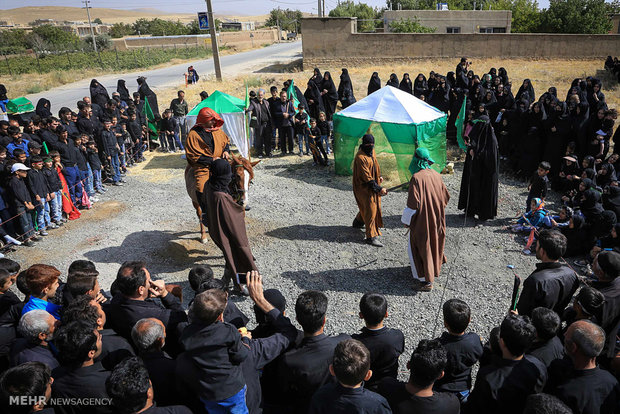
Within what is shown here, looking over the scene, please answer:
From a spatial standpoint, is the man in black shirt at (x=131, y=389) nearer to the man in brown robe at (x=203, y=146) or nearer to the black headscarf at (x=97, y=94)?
the man in brown robe at (x=203, y=146)

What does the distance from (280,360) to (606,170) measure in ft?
23.1

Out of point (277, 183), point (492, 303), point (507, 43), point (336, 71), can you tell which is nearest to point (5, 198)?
point (277, 183)

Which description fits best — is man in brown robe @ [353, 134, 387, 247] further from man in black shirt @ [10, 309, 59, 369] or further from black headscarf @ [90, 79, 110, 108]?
black headscarf @ [90, 79, 110, 108]

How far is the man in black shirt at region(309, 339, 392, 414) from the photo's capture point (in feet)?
8.08

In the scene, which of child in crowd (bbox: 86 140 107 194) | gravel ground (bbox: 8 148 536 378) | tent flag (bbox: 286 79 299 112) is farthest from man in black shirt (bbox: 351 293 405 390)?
tent flag (bbox: 286 79 299 112)

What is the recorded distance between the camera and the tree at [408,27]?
30.4 metres

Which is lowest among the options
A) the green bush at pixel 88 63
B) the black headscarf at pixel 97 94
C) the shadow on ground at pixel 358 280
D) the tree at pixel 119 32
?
the shadow on ground at pixel 358 280

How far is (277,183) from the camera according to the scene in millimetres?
10195

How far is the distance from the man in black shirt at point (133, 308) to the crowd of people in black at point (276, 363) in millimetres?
11

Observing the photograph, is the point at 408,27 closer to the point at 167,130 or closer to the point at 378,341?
the point at 167,130

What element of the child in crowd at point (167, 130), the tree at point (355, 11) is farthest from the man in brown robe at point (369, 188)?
the tree at point (355, 11)

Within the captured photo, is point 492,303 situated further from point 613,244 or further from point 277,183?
point 277,183

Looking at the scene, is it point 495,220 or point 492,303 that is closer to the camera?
point 492,303

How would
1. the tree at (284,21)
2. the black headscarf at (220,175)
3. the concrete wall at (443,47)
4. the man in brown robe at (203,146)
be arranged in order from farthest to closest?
the tree at (284,21)
the concrete wall at (443,47)
the man in brown robe at (203,146)
the black headscarf at (220,175)
